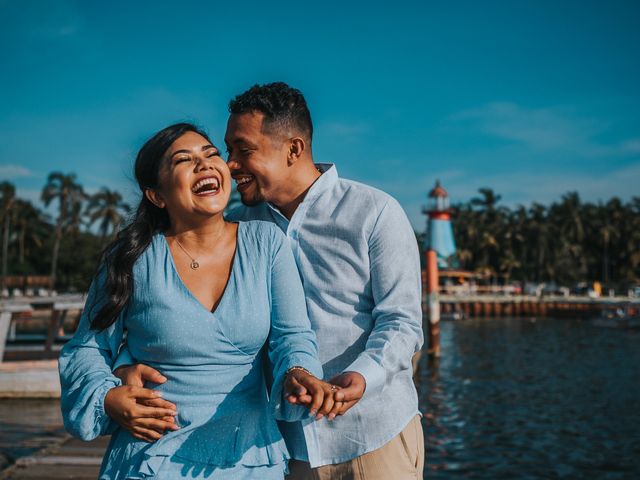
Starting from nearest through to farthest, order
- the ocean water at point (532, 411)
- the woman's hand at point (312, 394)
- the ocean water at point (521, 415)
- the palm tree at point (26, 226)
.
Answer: the woman's hand at point (312, 394)
the ocean water at point (521, 415)
the ocean water at point (532, 411)
the palm tree at point (26, 226)

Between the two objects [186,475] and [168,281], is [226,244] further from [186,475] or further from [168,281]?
[186,475]

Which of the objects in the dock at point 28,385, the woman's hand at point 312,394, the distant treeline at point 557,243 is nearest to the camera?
the woman's hand at point 312,394

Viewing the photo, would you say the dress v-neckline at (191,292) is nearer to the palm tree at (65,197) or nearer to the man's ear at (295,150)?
the man's ear at (295,150)

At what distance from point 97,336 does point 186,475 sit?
1.79 feet

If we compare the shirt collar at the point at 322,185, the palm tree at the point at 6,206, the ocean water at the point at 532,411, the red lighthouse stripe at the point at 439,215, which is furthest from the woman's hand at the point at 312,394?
the palm tree at the point at 6,206

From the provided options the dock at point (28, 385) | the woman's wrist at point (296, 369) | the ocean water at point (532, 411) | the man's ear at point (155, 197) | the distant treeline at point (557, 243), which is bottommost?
the ocean water at point (532, 411)

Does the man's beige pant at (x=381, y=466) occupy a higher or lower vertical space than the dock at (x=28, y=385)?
higher

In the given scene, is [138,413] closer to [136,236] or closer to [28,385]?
[136,236]

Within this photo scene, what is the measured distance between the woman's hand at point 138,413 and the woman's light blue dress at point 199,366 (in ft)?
0.10

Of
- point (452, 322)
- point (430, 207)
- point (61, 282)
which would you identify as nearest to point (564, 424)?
point (452, 322)

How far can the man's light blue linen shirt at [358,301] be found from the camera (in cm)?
235

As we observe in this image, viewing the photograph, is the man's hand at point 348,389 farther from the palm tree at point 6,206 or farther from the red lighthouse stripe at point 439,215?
the palm tree at point 6,206

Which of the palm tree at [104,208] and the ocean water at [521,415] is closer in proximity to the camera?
the ocean water at [521,415]

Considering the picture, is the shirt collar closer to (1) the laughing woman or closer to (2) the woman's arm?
(1) the laughing woman
